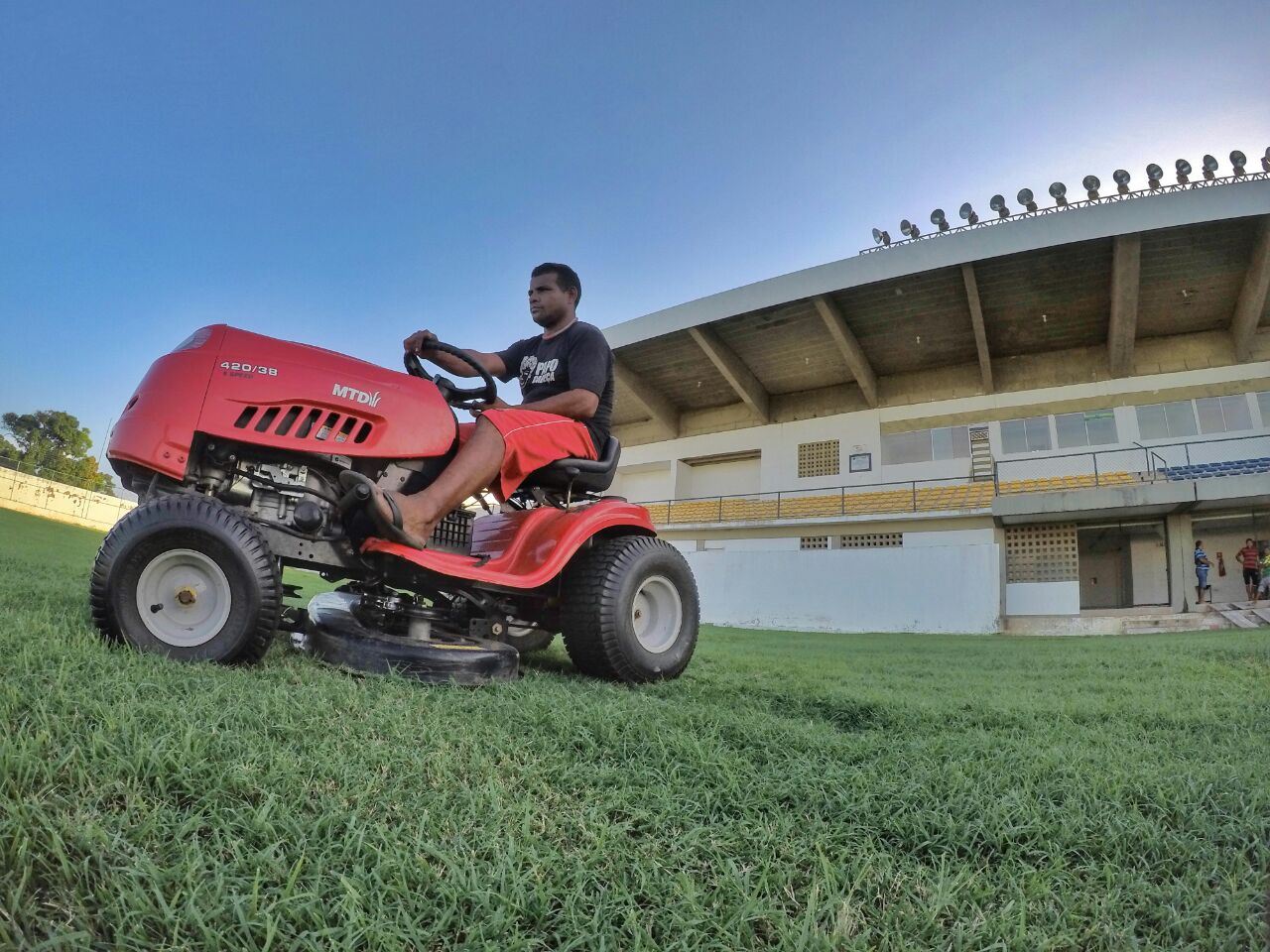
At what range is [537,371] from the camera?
2.99m

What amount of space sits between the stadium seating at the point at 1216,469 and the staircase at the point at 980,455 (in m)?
3.65

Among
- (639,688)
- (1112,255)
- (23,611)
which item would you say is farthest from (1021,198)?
(23,611)

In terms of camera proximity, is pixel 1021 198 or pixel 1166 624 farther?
pixel 1021 198

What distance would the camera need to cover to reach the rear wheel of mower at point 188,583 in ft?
6.12

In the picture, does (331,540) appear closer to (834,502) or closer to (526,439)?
(526,439)

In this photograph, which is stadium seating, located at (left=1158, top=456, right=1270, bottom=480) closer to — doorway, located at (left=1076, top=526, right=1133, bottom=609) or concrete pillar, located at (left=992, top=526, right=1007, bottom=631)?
doorway, located at (left=1076, top=526, right=1133, bottom=609)

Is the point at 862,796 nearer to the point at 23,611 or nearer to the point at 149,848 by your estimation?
the point at 149,848

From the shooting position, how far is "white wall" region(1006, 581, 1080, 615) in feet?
49.4

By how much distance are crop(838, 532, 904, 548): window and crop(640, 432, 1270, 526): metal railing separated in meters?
0.70

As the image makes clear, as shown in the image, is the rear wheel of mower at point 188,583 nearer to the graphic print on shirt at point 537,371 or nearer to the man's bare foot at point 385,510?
the man's bare foot at point 385,510

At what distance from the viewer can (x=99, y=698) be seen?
1396 millimetres

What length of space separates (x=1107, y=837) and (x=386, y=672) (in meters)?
A: 1.85

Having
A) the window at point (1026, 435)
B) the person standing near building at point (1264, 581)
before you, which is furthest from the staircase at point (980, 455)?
the person standing near building at point (1264, 581)

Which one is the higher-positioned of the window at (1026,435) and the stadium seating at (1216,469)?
the window at (1026,435)
